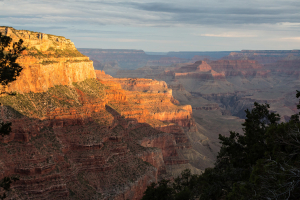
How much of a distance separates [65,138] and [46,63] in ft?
53.0

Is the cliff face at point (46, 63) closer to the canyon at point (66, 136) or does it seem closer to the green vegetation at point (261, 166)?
the canyon at point (66, 136)

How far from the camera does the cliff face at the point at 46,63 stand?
60.2 metres

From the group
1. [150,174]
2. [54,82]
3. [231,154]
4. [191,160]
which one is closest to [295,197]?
[231,154]

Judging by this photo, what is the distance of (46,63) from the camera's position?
6612 cm

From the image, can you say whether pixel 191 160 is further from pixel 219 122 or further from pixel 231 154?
pixel 219 122

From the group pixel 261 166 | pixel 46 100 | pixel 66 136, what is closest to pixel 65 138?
pixel 66 136

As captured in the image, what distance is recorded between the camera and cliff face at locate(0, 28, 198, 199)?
4781 centimetres

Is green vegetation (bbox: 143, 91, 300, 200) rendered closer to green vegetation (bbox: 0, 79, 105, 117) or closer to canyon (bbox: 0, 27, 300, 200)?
canyon (bbox: 0, 27, 300, 200)

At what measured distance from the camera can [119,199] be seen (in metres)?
58.1

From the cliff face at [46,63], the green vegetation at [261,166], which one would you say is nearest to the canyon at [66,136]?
the cliff face at [46,63]

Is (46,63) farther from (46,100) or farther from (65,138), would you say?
(65,138)

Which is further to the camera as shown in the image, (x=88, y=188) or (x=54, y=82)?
(x=54, y=82)

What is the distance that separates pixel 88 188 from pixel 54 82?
2325 cm

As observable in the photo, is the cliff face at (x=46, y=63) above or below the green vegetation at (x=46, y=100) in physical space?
above
